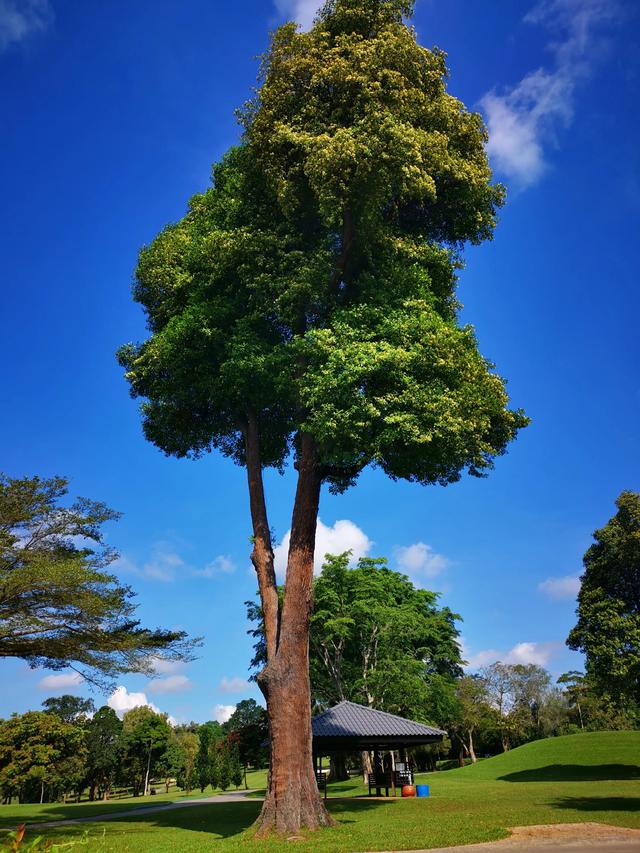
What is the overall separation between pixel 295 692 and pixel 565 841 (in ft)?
22.2

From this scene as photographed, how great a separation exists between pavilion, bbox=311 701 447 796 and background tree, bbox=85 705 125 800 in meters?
34.2

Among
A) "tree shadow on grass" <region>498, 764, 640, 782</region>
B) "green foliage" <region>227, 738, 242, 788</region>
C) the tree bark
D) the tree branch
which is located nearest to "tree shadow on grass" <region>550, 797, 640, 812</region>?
the tree bark

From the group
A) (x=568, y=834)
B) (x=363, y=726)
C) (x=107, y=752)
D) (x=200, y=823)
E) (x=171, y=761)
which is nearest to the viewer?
(x=568, y=834)

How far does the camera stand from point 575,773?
36.1m

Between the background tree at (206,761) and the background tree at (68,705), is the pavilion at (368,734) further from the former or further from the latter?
the background tree at (68,705)

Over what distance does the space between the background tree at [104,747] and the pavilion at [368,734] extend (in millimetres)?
34151

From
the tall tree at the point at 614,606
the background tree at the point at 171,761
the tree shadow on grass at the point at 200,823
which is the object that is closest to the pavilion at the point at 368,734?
the tree shadow on grass at the point at 200,823

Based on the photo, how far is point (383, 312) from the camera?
1678cm

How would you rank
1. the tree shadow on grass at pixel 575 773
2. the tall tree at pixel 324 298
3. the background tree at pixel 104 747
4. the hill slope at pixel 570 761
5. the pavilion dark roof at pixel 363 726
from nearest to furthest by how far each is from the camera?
the tall tree at pixel 324 298, the pavilion dark roof at pixel 363 726, the tree shadow on grass at pixel 575 773, the hill slope at pixel 570 761, the background tree at pixel 104 747

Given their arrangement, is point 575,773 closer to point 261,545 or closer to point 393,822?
point 393,822

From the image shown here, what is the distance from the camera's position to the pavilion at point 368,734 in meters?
24.5

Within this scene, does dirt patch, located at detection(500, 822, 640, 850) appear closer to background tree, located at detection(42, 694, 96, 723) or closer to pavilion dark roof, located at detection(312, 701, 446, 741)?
pavilion dark roof, located at detection(312, 701, 446, 741)

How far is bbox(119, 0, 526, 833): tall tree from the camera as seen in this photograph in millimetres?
15562

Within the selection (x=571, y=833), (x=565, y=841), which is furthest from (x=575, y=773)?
(x=565, y=841)
